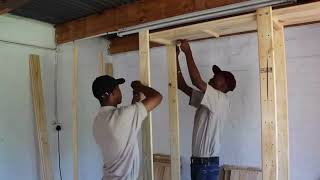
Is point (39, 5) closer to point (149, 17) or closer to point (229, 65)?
point (149, 17)

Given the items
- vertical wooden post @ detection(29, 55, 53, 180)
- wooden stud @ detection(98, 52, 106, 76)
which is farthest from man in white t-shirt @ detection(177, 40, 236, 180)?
wooden stud @ detection(98, 52, 106, 76)

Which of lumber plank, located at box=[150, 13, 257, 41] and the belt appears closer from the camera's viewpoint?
lumber plank, located at box=[150, 13, 257, 41]

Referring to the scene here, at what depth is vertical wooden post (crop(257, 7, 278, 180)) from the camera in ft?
7.60

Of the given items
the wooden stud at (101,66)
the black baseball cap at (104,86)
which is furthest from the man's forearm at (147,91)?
the wooden stud at (101,66)

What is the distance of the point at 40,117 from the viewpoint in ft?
14.0

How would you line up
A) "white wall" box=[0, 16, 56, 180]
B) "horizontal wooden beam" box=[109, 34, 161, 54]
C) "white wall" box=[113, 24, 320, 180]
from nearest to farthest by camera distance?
"white wall" box=[113, 24, 320, 180], "white wall" box=[0, 16, 56, 180], "horizontal wooden beam" box=[109, 34, 161, 54]

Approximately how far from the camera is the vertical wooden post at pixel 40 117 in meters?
4.21

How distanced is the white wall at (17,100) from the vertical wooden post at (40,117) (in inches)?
2.7

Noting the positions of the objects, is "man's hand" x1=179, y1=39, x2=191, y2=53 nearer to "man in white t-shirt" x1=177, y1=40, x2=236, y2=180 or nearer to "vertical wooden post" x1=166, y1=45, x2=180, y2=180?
"man in white t-shirt" x1=177, y1=40, x2=236, y2=180

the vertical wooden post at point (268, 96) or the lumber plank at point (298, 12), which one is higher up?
the lumber plank at point (298, 12)

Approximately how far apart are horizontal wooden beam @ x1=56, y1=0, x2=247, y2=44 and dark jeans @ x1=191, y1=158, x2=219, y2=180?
4.91 feet

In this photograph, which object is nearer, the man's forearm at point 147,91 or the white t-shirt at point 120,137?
the white t-shirt at point 120,137

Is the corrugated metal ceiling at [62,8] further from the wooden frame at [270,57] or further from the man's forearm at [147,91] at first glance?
the man's forearm at [147,91]

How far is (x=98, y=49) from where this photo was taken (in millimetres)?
5156
